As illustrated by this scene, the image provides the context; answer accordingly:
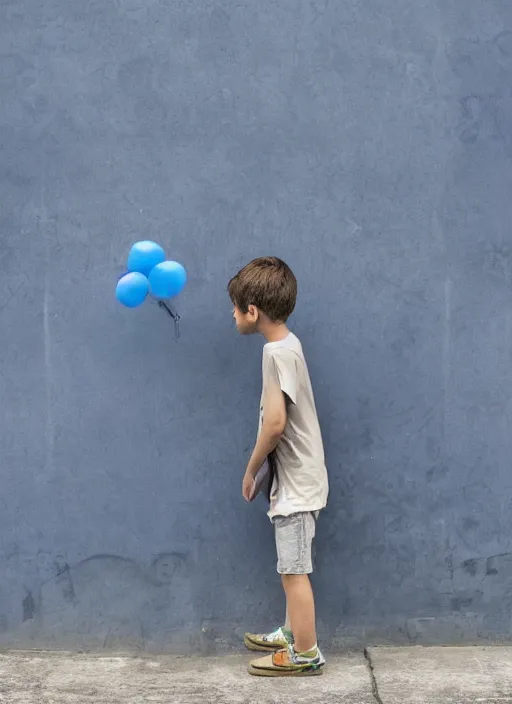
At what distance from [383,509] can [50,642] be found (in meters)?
1.46

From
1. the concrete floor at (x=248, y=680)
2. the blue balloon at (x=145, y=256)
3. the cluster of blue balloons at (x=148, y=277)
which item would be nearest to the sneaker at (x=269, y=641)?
the concrete floor at (x=248, y=680)

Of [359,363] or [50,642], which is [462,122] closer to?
[359,363]

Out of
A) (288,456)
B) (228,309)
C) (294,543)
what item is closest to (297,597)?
(294,543)

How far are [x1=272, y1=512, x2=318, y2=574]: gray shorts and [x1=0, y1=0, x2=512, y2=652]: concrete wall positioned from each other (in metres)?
0.27

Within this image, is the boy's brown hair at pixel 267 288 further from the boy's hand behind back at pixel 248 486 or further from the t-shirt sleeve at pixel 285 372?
the boy's hand behind back at pixel 248 486

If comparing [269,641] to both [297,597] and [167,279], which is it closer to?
[297,597]

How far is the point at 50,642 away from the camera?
4.08 meters

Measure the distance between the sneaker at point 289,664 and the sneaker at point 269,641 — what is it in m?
0.12

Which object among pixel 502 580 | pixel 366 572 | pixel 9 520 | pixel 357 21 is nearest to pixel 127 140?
pixel 357 21

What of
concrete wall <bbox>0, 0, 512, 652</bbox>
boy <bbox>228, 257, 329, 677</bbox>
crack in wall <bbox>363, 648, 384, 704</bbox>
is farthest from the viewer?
concrete wall <bbox>0, 0, 512, 652</bbox>

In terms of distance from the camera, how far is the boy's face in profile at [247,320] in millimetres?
3773

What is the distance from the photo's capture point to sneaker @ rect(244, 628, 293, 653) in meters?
3.97

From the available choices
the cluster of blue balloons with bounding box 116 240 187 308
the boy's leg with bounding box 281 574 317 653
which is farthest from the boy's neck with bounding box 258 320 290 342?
the boy's leg with bounding box 281 574 317 653

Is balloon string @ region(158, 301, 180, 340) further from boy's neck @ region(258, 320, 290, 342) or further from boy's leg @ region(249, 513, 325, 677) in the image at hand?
boy's leg @ region(249, 513, 325, 677)
